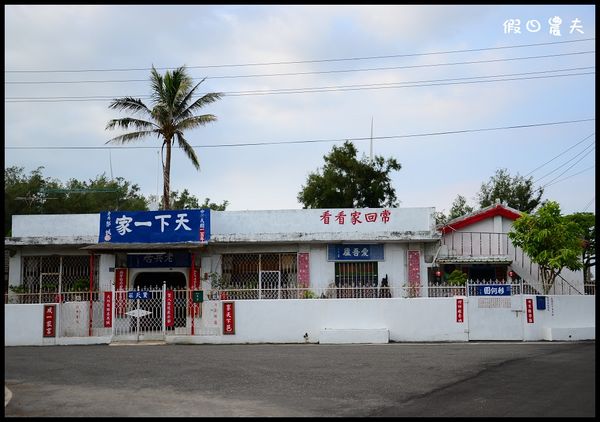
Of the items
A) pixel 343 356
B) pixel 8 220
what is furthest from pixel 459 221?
pixel 8 220

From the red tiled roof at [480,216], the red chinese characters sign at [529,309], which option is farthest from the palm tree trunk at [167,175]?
the red chinese characters sign at [529,309]

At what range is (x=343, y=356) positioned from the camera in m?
14.8

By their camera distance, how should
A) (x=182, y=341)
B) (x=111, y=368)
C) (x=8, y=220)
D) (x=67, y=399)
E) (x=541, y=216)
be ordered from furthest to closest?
(x=8, y=220), (x=541, y=216), (x=182, y=341), (x=111, y=368), (x=67, y=399)

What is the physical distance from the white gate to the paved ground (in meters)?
1.07

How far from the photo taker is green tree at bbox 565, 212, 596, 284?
2309 cm

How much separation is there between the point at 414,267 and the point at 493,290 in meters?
3.67

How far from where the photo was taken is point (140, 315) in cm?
1802

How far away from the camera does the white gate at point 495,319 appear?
17953mm

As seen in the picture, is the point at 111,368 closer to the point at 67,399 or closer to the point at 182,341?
the point at 67,399

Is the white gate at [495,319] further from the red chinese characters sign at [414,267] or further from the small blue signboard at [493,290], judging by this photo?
the red chinese characters sign at [414,267]

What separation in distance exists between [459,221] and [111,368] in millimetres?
13521

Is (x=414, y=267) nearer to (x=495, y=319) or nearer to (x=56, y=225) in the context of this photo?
(x=495, y=319)

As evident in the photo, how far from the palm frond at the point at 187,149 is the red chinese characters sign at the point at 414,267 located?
30.0 feet

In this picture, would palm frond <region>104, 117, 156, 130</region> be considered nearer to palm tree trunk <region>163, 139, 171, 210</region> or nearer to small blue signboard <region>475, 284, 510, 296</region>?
palm tree trunk <region>163, 139, 171, 210</region>
